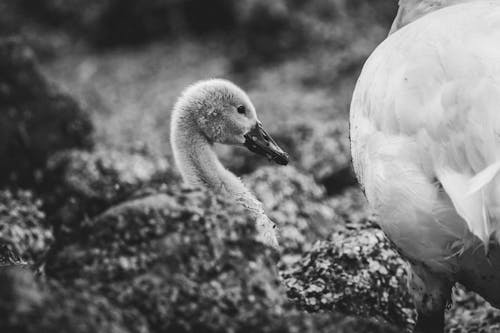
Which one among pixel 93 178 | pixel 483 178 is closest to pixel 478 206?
pixel 483 178

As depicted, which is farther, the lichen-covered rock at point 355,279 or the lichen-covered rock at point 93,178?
the lichen-covered rock at point 93,178

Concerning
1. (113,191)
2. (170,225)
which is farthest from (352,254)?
(113,191)

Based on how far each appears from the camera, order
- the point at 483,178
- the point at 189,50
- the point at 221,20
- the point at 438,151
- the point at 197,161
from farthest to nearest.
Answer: the point at 221,20 < the point at 189,50 < the point at 197,161 < the point at 438,151 < the point at 483,178

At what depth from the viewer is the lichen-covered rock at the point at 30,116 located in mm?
7513

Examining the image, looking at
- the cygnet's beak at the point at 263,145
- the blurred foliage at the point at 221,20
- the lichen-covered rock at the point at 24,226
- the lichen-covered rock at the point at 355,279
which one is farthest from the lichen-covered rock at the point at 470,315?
the blurred foliage at the point at 221,20

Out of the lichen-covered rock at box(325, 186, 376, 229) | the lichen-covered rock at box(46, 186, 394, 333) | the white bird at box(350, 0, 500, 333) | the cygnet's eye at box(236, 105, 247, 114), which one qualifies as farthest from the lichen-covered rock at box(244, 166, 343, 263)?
the lichen-covered rock at box(46, 186, 394, 333)

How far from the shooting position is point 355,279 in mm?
4684

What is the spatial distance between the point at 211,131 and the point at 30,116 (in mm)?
3358

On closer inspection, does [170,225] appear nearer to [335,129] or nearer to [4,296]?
[4,296]

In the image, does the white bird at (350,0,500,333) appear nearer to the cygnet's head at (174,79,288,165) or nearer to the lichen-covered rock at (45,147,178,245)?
the cygnet's head at (174,79,288,165)

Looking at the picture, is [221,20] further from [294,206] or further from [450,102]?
[450,102]

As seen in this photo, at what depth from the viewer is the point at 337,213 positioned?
678 centimetres

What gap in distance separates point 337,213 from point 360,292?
2.19 meters

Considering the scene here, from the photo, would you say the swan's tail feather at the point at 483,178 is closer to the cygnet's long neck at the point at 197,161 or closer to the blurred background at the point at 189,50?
the cygnet's long neck at the point at 197,161
